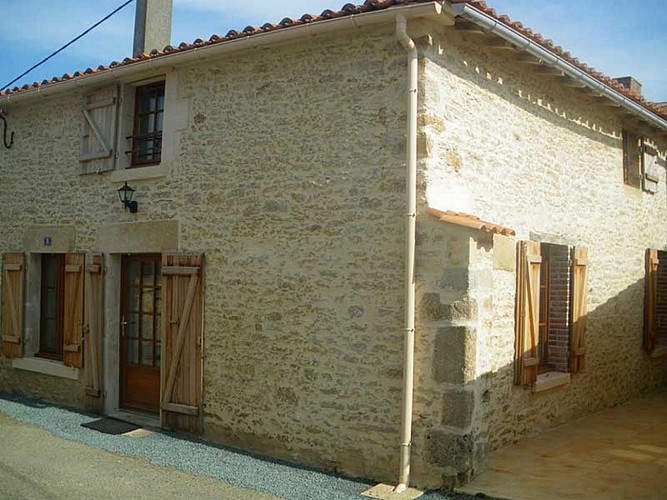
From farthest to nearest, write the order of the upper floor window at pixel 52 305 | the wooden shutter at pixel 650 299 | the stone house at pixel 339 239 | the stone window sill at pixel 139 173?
the wooden shutter at pixel 650 299 → the upper floor window at pixel 52 305 → the stone window sill at pixel 139 173 → the stone house at pixel 339 239

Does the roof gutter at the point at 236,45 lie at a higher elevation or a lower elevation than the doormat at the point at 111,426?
higher

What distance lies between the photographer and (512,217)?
663 cm

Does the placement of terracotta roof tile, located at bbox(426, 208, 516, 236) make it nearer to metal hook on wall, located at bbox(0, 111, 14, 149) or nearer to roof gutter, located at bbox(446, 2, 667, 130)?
roof gutter, located at bbox(446, 2, 667, 130)

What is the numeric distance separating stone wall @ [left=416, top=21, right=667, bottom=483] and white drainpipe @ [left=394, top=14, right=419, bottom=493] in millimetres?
111

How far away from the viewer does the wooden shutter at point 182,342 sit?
271 inches

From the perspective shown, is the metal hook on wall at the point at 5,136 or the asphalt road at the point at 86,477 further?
the metal hook on wall at the point at 5,136

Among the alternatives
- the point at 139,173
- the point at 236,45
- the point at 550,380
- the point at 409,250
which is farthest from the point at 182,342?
the point at 550,380

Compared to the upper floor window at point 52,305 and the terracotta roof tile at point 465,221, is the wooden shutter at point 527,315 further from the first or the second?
the upper floor window at point 52,305

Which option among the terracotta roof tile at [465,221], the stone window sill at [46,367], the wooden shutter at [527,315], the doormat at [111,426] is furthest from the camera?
the stone window sill at [46,367]

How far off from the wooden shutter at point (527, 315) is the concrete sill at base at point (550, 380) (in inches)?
5.6

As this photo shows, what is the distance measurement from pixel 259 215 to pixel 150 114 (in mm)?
2432

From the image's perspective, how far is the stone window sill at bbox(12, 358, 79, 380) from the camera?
27.0ft

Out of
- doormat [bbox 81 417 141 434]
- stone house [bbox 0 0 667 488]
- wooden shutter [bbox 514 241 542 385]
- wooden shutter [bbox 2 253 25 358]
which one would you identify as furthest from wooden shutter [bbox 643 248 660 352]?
wooden shutter [bbox 2 253 25 358]

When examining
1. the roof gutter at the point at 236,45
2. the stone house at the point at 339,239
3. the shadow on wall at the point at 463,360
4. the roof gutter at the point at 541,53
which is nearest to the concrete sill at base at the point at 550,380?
the stone house at the point at 339,239
